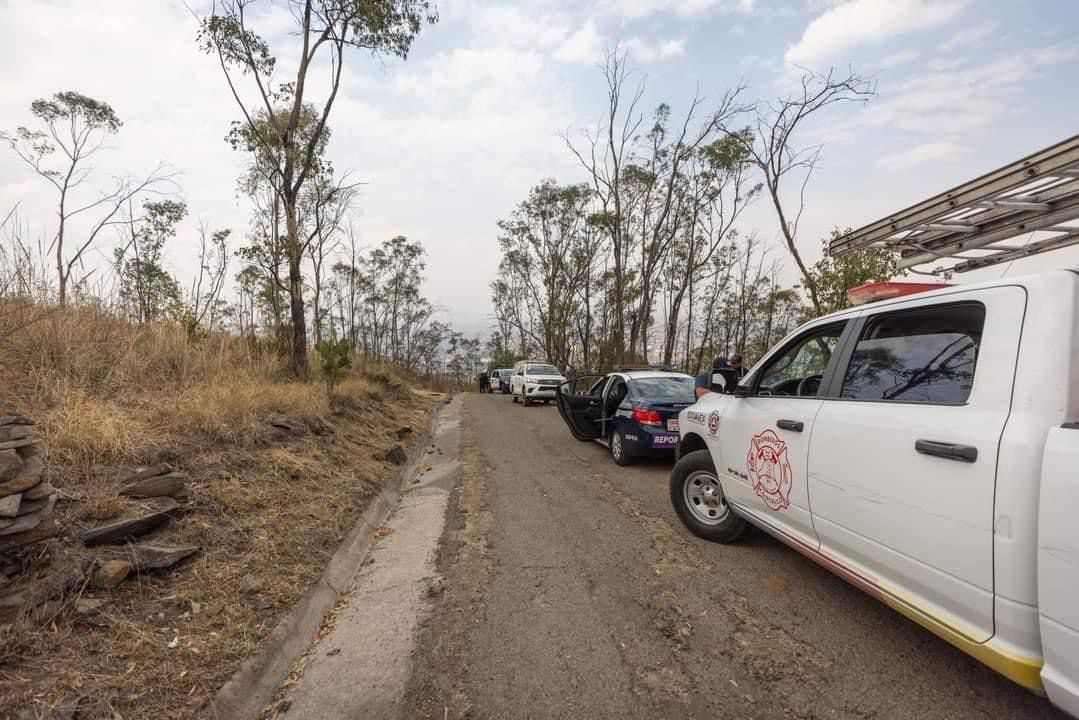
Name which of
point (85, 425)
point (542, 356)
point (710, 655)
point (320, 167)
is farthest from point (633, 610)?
point (542, 356)

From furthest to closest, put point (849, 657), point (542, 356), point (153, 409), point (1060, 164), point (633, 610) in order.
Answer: point (542, 356)
point (153, 409)
point (633, 610)
point (849, 657)
point (1060, 164)

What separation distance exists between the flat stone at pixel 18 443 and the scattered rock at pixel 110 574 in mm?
810

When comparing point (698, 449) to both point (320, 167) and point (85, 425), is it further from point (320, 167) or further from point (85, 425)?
point (320, 167)

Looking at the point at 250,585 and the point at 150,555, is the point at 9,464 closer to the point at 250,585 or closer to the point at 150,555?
the point at 150,555

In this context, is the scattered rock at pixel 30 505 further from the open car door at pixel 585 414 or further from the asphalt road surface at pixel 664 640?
the open car door at pixel 585 414

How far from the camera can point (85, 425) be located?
13.3ft

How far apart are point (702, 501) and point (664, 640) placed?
1.86 meters

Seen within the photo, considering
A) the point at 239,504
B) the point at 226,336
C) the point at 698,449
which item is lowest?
the point at 239,504

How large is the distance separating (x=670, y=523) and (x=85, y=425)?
5.12m

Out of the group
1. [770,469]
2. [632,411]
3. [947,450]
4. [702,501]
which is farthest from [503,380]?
[947,450]

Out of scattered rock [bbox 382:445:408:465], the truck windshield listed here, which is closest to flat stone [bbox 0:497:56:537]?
scattered rock [bbox 382:445:408:465]

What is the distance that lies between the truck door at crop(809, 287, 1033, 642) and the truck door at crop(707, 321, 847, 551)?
16 cm

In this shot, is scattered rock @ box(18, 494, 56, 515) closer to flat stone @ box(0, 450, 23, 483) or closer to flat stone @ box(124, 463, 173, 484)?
flat stone @ box(0, 450, 23, 483)

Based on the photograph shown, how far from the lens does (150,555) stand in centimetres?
319
